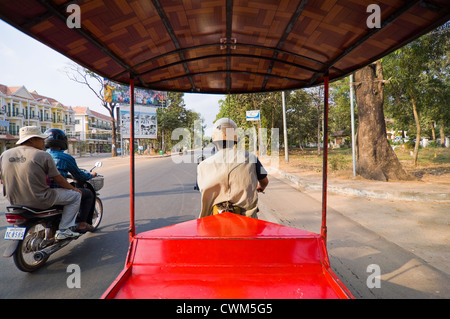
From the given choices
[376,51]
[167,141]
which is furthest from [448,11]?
[167,141]

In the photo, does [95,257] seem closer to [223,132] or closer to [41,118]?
[223,132]

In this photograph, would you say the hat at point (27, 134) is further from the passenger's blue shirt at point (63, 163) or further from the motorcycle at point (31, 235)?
the motorcycle at point (31, 235)

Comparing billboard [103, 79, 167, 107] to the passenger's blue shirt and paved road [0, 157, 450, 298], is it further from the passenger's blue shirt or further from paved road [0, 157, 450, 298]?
the passenger's blue shirt

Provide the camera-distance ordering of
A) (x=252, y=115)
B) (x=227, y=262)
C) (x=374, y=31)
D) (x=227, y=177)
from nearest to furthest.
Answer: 1. (x=227, y=262)
2. (x=374, y=31)
3. (x=227, y=177)
4. (x=252, y=115)

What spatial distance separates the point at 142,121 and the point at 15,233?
36148mm

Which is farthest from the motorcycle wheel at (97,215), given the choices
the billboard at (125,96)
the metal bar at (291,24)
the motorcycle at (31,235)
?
the billboard at (125,96)

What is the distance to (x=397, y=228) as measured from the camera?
4.59 metres

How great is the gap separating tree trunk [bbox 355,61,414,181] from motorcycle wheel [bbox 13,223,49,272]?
9.79 m

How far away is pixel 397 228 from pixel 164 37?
473 cm

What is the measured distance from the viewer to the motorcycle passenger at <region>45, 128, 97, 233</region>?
3.67 meters

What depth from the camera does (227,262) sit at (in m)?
2.00

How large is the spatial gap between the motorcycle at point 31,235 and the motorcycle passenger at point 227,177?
2106mm

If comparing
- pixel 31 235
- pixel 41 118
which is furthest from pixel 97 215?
pixel 41 118
